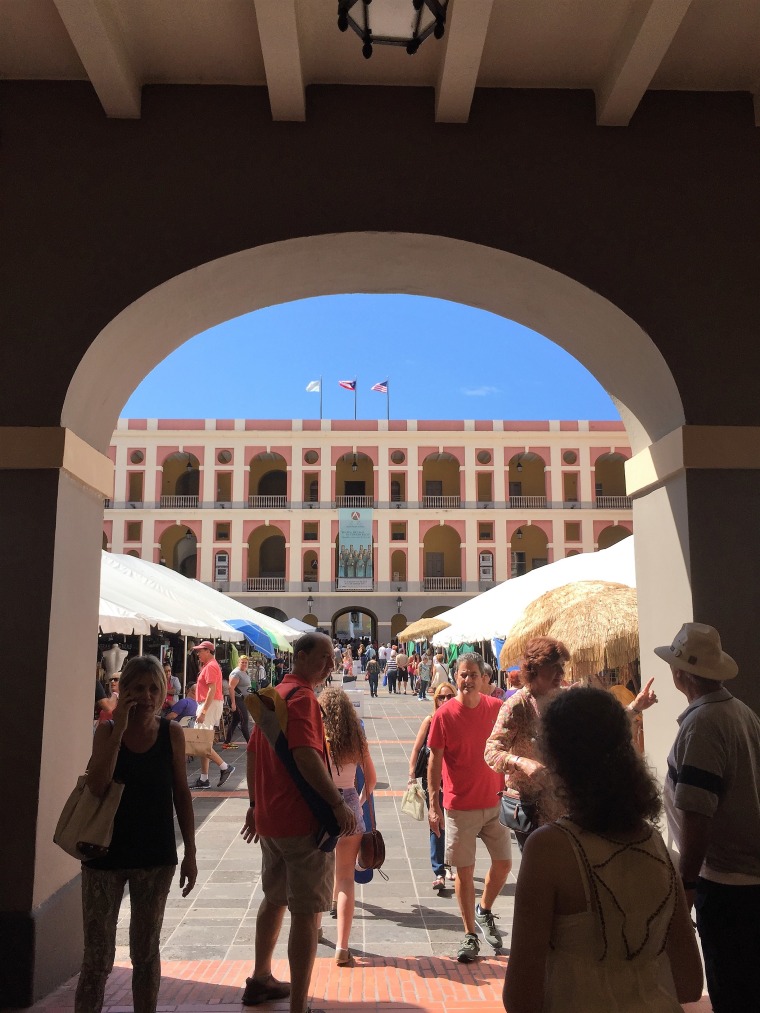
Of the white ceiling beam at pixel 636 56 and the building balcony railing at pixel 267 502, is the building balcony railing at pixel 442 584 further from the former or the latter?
the white ceiling beam at pixel 636 56

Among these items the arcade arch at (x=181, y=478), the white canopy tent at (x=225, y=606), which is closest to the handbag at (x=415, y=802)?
the white canopy tent at (x=225, y=606)

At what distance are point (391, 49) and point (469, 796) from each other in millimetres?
3959

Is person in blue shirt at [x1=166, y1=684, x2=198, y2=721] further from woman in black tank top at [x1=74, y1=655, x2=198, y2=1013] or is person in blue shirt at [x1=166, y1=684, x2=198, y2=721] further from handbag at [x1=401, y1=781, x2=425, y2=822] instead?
woman in black tank top at [x1=74, y1=655, x2=198, y2=1013]

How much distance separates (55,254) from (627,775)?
3.90 metres

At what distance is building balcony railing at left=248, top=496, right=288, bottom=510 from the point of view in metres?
43.7

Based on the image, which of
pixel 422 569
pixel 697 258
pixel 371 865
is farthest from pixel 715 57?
pixel 422 569

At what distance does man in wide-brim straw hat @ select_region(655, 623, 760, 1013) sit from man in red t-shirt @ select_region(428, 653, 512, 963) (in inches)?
72.3

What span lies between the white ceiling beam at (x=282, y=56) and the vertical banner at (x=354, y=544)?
1528 inches

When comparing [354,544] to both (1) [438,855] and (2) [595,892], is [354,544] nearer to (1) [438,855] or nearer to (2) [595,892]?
(1) [438,855]

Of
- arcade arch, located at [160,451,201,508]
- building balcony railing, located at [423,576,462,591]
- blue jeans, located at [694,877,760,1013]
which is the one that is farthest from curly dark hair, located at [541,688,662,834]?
arcade arch, located at [160,451,201,508]

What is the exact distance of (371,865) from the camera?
475cm

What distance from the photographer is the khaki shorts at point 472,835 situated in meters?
4.62

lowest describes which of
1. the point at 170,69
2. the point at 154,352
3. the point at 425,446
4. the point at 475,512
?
the point at 154,352

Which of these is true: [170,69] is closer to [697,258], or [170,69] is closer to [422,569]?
[697,258]
